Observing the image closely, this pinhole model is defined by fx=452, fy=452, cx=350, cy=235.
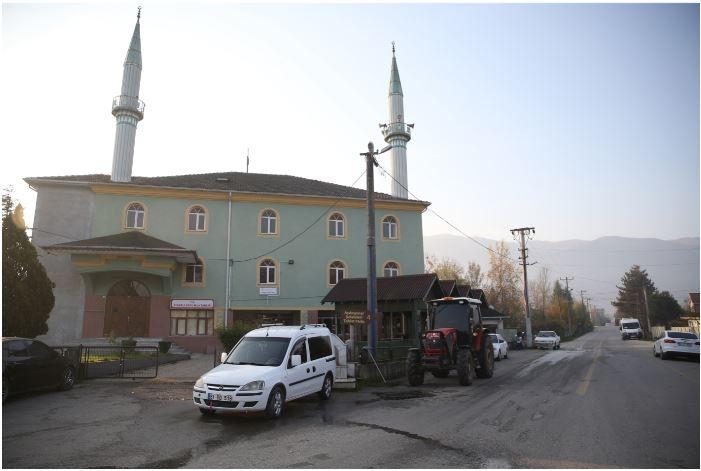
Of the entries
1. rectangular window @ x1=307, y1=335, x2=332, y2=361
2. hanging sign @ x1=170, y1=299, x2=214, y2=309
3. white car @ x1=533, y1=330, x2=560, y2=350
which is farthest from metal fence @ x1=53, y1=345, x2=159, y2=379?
white car @ x1=533, y1=330, x2=560, y2=350

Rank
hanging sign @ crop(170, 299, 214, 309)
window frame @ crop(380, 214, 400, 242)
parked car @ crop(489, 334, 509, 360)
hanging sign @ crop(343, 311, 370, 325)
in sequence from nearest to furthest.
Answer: hanging sign @ crop(343, 311, 370, 325)
parked car @ crop(489, 334, 509, 360)
hanging sign @ crop(170, 299, 214, 309)
window frame @ crop(380, 214, 400, 242)

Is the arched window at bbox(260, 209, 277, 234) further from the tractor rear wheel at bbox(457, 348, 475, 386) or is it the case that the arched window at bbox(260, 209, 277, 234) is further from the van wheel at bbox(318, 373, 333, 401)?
the van wheel at bbox(318, 373, 333, 401)

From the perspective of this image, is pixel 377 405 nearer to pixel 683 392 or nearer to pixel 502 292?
pixel 683 392

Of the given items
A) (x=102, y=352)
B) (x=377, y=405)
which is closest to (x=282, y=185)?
(x=102, y=352)

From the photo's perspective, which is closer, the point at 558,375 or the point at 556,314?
the point at 558,375

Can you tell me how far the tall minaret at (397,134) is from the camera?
36062mm

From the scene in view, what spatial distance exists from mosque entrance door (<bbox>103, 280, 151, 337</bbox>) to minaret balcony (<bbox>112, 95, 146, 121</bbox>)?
1190 cm

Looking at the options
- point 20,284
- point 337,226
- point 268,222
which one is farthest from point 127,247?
point 337,226

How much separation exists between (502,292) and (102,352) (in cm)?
5143

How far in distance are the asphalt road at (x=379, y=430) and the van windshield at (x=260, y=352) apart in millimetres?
1176

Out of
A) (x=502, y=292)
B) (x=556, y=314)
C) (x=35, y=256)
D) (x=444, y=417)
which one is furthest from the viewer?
(x=556, y=314)

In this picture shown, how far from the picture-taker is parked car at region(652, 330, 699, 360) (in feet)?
71.4

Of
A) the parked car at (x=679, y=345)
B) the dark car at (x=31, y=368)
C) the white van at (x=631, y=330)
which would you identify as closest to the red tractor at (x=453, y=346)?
the dark car at (x=31, y=368)

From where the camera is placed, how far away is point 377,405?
1100 centimetres
